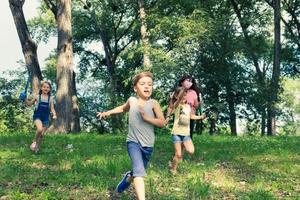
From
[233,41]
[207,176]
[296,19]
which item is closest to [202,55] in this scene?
[233,41]

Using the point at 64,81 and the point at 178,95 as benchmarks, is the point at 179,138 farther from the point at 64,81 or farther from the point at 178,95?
the point at 64,81

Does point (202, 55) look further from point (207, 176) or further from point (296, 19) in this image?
point (207, 176)

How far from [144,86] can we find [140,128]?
675 mm

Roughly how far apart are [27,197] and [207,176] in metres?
4.15

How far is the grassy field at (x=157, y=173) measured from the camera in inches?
347

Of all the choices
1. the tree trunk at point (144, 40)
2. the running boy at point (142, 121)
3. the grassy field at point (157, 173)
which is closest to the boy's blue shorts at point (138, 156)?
the running boy at point (142, 121)

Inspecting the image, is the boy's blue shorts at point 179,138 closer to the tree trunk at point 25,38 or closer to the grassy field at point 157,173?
the grassy field at point 157,173

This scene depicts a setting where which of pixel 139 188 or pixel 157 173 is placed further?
pixel 157 173

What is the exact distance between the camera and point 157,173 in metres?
10.6

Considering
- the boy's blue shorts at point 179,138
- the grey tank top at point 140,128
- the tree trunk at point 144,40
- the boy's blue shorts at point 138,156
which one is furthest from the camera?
the tree trunk at point 144,40

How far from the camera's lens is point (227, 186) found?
9.76 m

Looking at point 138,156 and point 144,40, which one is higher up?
point 144,40

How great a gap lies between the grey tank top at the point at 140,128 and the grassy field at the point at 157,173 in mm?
1303

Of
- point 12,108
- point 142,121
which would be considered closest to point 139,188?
point 142,121
